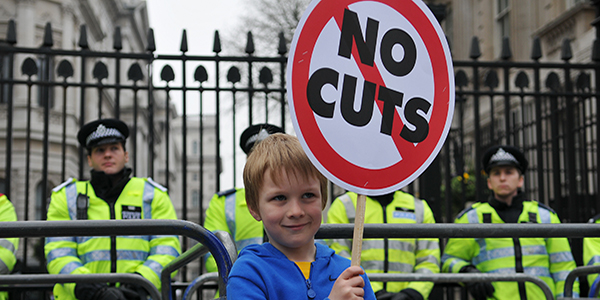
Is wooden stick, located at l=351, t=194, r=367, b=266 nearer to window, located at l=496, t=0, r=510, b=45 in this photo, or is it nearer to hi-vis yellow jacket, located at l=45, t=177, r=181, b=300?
hi-vis yellow jacket, located at l=45, t=177, r=181, b=300

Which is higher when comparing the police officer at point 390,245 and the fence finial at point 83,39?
the fence finial at point 83,39

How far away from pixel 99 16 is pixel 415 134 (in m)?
36.1

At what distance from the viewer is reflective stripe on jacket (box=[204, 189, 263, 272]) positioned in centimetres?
454

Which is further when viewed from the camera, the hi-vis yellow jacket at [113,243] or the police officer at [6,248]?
the police officer at [6,248]

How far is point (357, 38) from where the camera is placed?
2.10 metres

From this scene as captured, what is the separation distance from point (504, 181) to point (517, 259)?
640 mm

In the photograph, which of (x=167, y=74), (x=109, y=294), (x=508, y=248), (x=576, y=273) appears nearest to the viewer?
(x=576, y=273)

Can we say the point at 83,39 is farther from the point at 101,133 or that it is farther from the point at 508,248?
the point at 508,248

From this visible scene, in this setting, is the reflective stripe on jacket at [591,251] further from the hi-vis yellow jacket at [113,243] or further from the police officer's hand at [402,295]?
the hi-vis yellow jacket at [113,243]

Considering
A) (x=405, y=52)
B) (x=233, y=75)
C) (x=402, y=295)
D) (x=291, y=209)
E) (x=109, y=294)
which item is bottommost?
(x=402, y=295)

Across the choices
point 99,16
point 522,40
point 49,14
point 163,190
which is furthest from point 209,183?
point 163,190

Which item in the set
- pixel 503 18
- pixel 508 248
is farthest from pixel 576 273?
pixel 503 18

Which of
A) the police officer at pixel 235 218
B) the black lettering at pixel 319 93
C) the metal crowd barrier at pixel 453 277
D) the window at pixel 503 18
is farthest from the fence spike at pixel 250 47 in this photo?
the window at pixel 503 18

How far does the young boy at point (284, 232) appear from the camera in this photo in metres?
1.98
